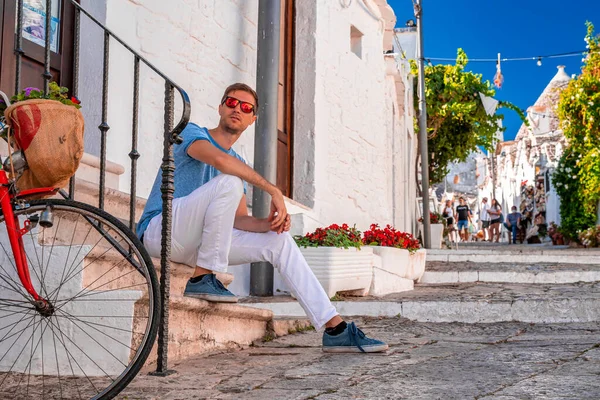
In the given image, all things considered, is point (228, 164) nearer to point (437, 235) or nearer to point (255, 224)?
point (255, 224)

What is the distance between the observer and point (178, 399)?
2664mm

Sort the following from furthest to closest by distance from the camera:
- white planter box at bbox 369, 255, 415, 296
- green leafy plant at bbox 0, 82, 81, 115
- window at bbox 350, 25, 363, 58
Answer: window at bbox 350, 25, 363, 58 → white planter box at bbox 369, 255, 415, 296 → green leafy plant at bbox 0, 82, 81, 115

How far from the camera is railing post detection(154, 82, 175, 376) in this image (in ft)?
10.2

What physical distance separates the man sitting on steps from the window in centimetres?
550

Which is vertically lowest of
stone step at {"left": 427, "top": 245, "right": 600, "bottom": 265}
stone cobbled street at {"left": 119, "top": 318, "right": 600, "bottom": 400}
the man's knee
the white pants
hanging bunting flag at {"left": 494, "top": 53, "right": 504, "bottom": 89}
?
→ stone cobbled street at {"left": 119, "top": 318, "right": 600, "bottom": 400}

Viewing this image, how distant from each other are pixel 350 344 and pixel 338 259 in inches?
93.5

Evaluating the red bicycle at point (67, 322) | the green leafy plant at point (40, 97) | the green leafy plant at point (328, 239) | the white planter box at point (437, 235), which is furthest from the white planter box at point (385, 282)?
the white planter box at point (437, 235)

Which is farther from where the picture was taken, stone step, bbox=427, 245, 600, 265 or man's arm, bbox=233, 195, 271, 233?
stone step, bbox=427, 245, 600, 265

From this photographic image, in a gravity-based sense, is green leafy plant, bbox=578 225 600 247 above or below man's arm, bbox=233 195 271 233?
above

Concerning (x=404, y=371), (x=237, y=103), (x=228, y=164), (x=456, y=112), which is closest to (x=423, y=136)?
(x=456, y=112)

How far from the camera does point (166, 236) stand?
10.6 feet

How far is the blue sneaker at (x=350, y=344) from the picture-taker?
3846 millimetres

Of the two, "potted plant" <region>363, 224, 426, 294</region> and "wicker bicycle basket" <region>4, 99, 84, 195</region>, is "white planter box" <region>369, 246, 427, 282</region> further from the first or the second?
"wicker bicycle basket" <region>4, 99, 84, 195</region>

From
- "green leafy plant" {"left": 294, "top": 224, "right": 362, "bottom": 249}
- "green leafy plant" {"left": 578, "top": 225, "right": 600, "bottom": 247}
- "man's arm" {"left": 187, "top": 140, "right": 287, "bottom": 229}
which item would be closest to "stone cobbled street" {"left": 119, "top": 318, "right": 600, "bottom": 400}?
"man's arm" {"left": 187, "top": 140, "right": 287, "bottom": 229}
